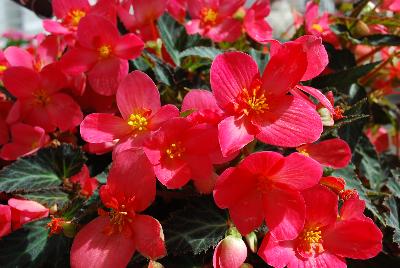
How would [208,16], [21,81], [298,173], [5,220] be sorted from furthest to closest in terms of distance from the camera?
[208,16], [21,81], [5,220], [298,173]

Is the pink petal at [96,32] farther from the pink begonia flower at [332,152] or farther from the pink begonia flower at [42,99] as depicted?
the pink begonia flower at [332,152]

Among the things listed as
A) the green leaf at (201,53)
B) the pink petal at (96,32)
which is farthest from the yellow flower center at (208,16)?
the pink petal at (96,32)

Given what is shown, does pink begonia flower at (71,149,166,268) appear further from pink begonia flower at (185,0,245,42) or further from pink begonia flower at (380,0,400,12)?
pink begonia flower at (380,0,400,12)

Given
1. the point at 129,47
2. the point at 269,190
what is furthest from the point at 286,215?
the point at 129,47

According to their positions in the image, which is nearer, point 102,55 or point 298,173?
point 298,173

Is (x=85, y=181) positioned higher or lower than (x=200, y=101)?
lower

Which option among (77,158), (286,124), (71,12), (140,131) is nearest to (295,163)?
(286,124)

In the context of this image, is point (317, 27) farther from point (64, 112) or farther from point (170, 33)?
point (64, 112)
